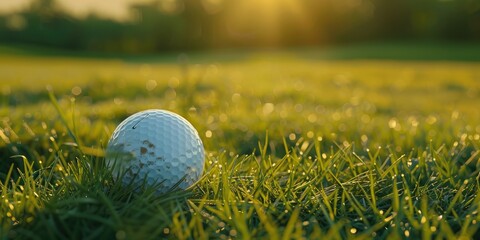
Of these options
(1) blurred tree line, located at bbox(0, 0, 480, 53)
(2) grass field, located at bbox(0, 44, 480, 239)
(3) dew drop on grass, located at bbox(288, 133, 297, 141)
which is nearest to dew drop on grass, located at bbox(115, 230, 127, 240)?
(2) grass field, located at bbox(0, 44, 480, 239)

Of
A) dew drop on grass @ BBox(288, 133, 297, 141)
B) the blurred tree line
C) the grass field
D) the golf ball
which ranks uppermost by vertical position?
the golf ball

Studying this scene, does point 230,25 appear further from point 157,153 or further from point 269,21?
point 157,153

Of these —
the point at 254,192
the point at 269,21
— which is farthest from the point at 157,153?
the point at 269,21

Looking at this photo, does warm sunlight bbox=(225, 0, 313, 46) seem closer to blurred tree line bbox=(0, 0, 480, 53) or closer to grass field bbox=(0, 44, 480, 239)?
blurred tree line bbox=(0, 0, 480, 53)

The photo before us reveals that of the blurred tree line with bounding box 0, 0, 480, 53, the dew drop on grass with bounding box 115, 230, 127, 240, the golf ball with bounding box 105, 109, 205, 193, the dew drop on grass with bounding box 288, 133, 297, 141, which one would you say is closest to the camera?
the dew drop on grass with bounding box 115, 230, 127, 240

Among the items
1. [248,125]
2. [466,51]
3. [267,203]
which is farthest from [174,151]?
[466,51]

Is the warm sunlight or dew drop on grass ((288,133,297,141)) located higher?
dew drop on grass ((288,133,297,141))
